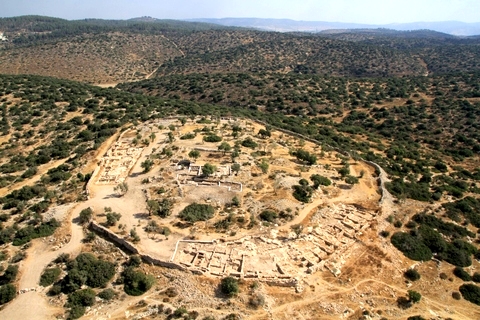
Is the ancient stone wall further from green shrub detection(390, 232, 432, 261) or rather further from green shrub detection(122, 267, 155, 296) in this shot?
A: green shrub detection(390, 232, 432, 261)

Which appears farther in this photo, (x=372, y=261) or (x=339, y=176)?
(x=339, y=176)

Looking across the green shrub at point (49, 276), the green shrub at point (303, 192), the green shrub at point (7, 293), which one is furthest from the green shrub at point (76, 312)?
the green shrub at point (303, 192)

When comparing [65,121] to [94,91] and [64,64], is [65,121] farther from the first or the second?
[64,64]

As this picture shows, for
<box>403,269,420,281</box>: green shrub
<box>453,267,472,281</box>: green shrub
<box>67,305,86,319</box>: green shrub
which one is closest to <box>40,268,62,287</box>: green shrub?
<box>67,305,86,319</box>: green shrub

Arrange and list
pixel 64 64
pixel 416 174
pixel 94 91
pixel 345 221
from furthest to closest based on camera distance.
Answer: pixel 64 64, pixel 94 91, pixel 416 174, pixel 345 221

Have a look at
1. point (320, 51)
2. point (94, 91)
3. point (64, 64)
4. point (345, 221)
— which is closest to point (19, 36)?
point (64, 64)

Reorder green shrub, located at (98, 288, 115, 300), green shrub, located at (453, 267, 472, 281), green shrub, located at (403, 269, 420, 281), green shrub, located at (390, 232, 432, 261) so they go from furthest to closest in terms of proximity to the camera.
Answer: green shrub, located at (390, 232, 432, 261) < green shrub, located at (453, 267, 472, 281) < green shrub, located at (403, 269, 420, 281) < green shrub, located at (98, 288, 115, 300)

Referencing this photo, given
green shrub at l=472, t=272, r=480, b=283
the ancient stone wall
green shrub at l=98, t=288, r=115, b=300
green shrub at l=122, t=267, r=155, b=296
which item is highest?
the ancient stone wall
